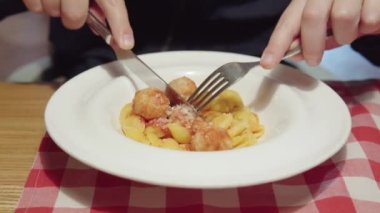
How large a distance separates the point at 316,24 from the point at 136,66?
1.05 ft

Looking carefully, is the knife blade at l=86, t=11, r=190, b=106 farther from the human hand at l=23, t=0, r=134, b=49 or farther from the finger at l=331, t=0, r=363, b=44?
the finger at l=331, t=0, r=363, b=44

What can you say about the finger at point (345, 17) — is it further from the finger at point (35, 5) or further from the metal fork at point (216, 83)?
the finger at point (35, 5)

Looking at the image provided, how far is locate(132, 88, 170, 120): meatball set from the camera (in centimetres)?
82

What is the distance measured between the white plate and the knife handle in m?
0.07

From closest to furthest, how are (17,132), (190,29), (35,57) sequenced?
(17,132) < (190,29) < (35,57)

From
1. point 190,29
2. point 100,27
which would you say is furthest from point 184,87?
point 190,29

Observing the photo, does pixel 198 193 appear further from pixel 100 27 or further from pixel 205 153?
pixel 100 27

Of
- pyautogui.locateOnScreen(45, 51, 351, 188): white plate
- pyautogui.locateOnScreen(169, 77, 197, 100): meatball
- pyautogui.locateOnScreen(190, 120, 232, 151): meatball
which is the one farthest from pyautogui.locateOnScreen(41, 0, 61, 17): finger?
pyautogui.locateOnScreen(190, 120, 232, 151): meatball

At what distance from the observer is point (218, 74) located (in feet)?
2.84

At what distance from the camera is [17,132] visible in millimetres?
924

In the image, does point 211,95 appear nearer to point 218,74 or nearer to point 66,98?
point 218,74

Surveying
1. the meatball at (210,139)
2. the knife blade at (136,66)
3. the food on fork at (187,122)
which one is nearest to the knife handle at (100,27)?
the knife blade at (136,66)

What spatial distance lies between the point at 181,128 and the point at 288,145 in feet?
0.55

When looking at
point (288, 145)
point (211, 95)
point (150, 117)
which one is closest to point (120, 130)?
point (150, 117)
